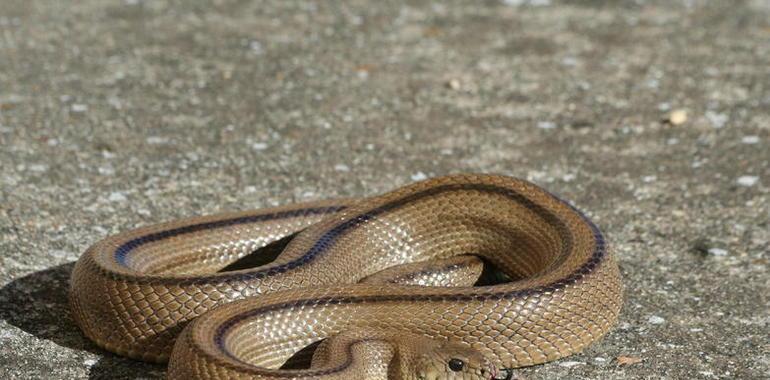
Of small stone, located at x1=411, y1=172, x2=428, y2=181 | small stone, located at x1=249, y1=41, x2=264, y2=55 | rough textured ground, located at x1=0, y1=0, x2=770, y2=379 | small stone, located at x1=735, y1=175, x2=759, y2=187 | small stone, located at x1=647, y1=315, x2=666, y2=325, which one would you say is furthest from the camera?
small stone, located at x1=249, y1=41, x2=264, y2=55

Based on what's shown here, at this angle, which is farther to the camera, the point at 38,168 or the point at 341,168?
the point at 341,168

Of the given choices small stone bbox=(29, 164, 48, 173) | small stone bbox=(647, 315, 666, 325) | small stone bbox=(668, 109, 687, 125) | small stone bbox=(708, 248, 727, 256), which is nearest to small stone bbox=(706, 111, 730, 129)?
small stone bbox=(668, 109, 687, 125)

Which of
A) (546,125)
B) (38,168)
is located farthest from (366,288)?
(546,125)

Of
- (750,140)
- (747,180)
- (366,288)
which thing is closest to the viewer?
(366,288)

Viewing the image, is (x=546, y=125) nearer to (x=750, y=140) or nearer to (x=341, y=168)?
(x=750, y=140)

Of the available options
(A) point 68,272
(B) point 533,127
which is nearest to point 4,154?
(A) point 68,272

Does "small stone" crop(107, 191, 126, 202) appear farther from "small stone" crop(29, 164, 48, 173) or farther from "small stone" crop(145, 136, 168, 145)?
"small stone" crop(145, 136, 168, 145)

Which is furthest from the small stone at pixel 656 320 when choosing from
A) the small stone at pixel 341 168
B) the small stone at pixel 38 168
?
the small stone at pixel 38 168

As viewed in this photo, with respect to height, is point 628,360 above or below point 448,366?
below
